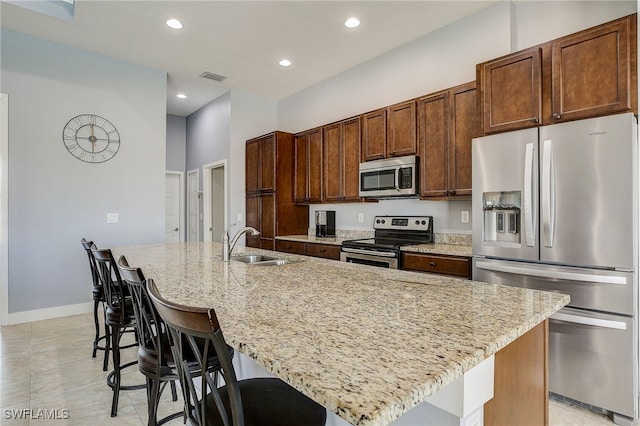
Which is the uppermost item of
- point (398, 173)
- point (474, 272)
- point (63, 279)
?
point (398, 173)

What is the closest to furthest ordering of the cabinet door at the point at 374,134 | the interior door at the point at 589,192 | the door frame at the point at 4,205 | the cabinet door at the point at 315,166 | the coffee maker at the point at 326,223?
1. the interior door at the point at 589,192
2. the door frame at the point at 4,205
3. the cabinet door at the point at 374,134
4. the cabinet door at the point at 315,166
5. the coffee maker at the point at 326,223

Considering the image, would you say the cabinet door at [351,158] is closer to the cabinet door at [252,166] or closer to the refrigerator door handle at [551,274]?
the cabinet door at [252,166]

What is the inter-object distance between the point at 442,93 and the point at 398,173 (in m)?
0.82

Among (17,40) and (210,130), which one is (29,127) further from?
(210,130)

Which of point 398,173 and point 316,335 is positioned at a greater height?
point 398,173

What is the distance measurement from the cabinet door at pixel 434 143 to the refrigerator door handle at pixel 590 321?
1.32 metres

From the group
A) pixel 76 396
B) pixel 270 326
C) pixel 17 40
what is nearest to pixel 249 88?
pixel 17 40

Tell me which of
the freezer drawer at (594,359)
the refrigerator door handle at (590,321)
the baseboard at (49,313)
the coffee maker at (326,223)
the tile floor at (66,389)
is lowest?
the tile floor at (66,389)

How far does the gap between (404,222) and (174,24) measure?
3.05 metres

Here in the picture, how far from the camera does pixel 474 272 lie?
2.58 metres

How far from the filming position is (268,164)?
484cm

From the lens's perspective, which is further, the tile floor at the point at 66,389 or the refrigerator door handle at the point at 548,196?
the refrigerator door handle at the point at 548,196

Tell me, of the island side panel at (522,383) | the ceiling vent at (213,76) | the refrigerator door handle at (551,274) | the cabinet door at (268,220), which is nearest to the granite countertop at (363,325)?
the island side panel at (522,383)

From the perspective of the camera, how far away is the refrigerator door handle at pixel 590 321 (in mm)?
1978
